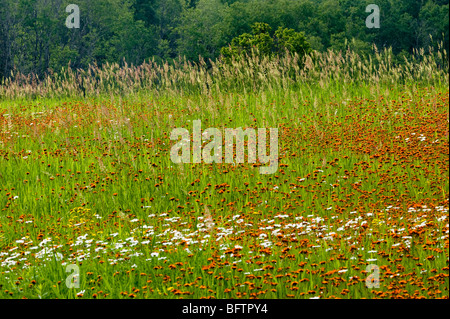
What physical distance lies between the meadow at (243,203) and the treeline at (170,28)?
1710cm

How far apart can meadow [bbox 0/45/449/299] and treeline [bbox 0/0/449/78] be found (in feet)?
56.1

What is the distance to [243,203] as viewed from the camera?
6043 mm

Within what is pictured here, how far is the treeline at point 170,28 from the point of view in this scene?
93.4 ft

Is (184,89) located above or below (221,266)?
above

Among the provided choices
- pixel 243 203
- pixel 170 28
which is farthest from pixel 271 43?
pixel 170 28

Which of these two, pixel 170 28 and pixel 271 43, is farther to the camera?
pixel 170 28

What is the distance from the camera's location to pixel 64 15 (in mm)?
30641

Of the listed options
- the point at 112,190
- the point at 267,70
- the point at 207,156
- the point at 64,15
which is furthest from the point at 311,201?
the point at 64,15

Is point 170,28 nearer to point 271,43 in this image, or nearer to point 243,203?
point 271,43

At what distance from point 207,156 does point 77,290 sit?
351 cm

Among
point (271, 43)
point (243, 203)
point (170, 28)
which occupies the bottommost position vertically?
point (243, 203)

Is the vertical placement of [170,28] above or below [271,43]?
above

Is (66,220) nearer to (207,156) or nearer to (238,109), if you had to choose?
(207,156)

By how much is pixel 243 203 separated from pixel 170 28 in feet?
104
